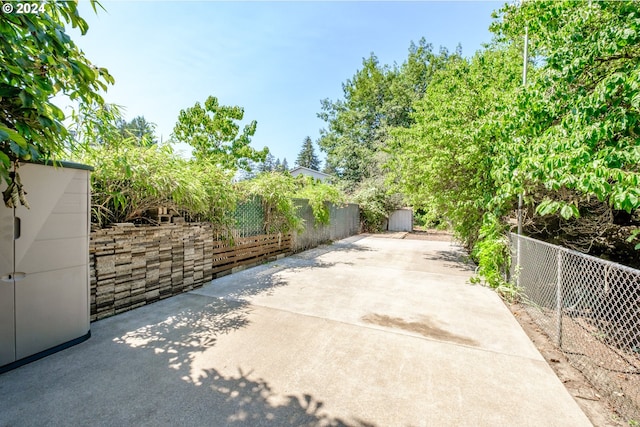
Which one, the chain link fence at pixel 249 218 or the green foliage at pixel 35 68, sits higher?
the green foliage at pixel 35 68

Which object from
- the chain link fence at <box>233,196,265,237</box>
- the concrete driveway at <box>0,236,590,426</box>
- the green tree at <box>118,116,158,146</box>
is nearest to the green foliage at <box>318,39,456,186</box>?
the chain link fence at <box>233,196,265,237</box>

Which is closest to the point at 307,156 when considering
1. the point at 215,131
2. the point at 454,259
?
the point at 215,131

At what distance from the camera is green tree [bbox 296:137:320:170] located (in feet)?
173

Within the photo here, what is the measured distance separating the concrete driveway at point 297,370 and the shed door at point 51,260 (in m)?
0.29

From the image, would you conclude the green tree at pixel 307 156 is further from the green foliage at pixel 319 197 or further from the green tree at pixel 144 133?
the green tree at pixel 144 133

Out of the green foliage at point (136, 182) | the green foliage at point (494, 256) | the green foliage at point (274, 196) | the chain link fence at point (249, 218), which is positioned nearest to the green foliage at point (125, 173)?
the green foliage at point (136, 182)

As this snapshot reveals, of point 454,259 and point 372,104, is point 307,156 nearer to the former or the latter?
point 372,104

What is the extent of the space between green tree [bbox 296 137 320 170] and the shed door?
164ft

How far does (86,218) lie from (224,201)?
2.55 m

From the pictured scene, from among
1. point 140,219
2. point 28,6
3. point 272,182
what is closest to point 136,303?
point 140,219

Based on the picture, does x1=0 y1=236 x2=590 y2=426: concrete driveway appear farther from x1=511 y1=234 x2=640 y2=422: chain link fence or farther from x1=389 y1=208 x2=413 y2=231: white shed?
x1=389 y1=208 x2=413 y2=231: white shed

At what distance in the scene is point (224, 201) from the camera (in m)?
5.51

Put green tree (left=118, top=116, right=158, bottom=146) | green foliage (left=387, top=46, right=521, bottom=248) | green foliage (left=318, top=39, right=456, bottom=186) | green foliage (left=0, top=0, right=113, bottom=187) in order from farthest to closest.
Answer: green foliage (left=318, top=39, right=456, bottom=186)
green foliage (left=387, top=46, right=521, bottom=248)
green tree (left=118, top=116, right=158, bottom=146)
green foliage (left=0, top=0, right=113, bottom=187)

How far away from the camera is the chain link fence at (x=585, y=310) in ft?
7.97
